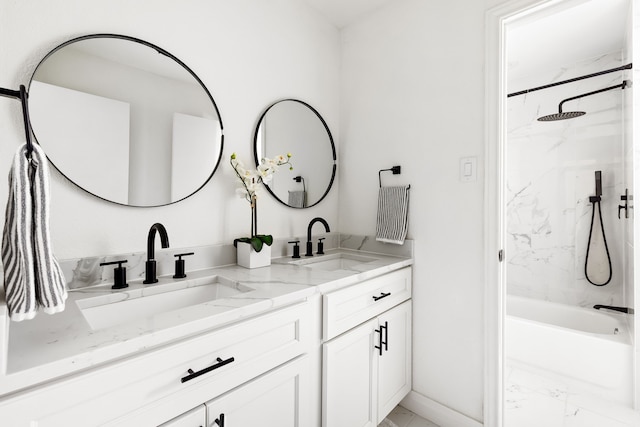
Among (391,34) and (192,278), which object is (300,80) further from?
(192,278)

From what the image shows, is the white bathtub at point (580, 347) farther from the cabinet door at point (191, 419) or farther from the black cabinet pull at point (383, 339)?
the cabinet door at point (191, 419)

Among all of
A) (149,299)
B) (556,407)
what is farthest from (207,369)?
(556,407)

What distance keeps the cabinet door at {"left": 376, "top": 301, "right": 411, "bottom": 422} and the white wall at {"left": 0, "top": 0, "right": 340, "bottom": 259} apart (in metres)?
0.75

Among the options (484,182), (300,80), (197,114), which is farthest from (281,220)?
(484,182)

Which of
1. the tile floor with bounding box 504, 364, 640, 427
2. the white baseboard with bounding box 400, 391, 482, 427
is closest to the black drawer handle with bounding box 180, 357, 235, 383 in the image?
the white baseboard with bounding box 400, 391, 482, 427

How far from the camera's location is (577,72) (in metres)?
2.65

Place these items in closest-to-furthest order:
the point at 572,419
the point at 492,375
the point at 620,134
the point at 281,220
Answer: the point at 492,375, the point at 572,419, the point at 281,220, the point at 620,134

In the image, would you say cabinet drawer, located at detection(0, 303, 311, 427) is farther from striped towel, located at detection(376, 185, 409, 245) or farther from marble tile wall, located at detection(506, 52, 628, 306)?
marble tile wall, located at detection(506, 52, 628, 306)

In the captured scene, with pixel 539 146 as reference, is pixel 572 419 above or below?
below

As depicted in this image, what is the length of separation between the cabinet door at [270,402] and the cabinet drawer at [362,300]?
0.19 metres

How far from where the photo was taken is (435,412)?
5.51 ft

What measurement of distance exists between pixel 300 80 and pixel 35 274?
171cm

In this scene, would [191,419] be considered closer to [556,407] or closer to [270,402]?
[270,402]

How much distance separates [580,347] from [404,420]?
1.28m
